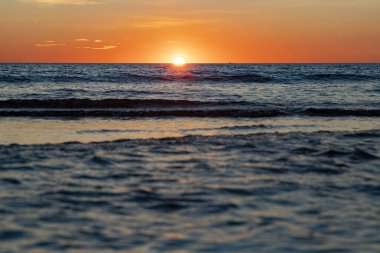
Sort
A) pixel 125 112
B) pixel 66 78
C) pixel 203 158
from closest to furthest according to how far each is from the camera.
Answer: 1. pixel 203 158
2. pixel 125 112
3. pixel 66 78

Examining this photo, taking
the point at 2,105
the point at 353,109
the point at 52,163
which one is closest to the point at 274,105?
the point at 353,109

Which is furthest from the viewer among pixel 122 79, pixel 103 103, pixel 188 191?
pixel 122 79

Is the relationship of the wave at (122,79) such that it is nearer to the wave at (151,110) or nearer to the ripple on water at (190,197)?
the wave at (151,110)

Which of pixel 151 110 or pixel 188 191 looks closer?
pixel 188 191

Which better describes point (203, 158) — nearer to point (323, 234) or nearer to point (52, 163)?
point (52, 163)

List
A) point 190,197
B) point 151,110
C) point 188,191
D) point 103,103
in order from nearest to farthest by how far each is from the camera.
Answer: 1. point 190,197
2. point 188,191
3. point 151,110
4. point 103,103

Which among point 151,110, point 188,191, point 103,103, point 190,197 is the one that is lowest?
point 190,197

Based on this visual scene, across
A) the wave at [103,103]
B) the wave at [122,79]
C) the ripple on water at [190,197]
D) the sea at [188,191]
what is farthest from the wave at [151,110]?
the wave at [122,79]

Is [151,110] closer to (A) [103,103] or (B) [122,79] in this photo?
(A) [103,103]

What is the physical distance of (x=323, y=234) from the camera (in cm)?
631

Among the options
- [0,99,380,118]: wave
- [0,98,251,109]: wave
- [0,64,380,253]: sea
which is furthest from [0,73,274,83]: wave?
[0,64,380,253]: sea

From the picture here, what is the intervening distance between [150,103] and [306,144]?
15686 millimetres

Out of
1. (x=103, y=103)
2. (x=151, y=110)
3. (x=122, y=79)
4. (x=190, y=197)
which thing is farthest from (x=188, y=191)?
(x=122, y=79)

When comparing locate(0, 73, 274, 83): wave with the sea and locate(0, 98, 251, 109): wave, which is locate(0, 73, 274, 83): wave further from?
the sea
